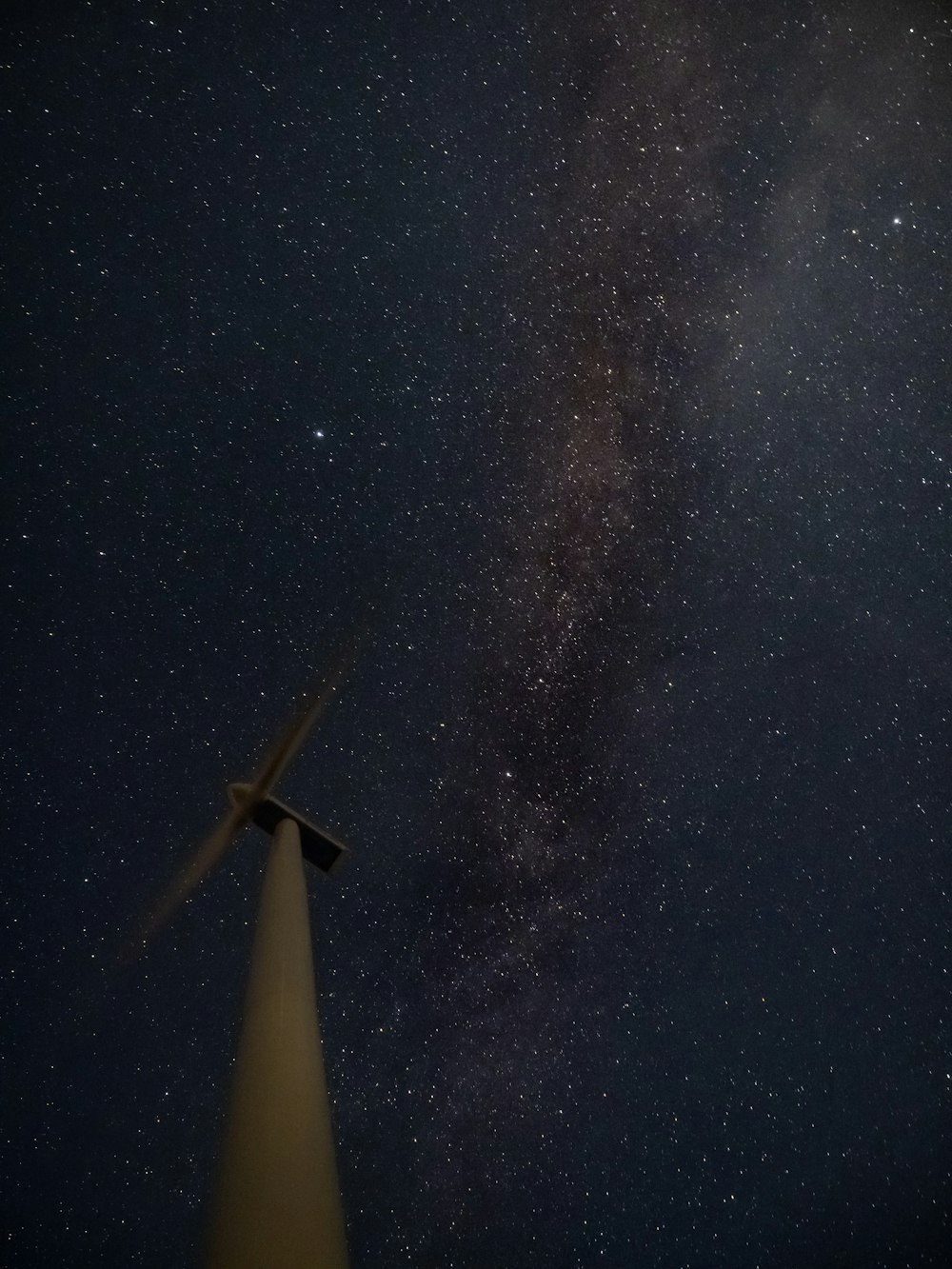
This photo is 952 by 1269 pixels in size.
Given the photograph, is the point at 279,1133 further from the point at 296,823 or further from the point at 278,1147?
the point at 296,823

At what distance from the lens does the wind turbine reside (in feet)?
11.1

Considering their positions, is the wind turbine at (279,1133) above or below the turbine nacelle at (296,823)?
below

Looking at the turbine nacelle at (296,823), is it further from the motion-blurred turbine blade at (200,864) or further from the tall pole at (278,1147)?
the tall pole at (278,1147)

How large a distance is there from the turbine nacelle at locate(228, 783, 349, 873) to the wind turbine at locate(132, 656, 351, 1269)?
349cm

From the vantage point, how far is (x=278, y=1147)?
3.75 m

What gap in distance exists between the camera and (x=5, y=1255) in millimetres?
16672

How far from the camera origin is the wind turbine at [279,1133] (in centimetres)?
338

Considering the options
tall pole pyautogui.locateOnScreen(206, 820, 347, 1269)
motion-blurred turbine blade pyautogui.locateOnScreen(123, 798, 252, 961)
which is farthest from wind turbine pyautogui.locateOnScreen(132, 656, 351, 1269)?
motion-blurred turbine blade pyautogui.locateOnScreen(123, 798, 252, 961)

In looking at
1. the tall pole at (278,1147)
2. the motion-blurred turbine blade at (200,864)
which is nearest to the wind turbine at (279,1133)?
the tall pole at (278,1147)

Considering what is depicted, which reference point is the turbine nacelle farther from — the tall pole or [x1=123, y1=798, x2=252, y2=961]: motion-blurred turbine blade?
the tall pole

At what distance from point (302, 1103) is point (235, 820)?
6157 millimetres

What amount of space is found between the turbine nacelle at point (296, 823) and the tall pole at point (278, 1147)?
4.53 meters

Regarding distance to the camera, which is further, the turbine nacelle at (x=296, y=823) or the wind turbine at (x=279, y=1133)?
the turbine nacelle at (x=296, y=823)

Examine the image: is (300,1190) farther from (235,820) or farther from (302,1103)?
(235,820)
